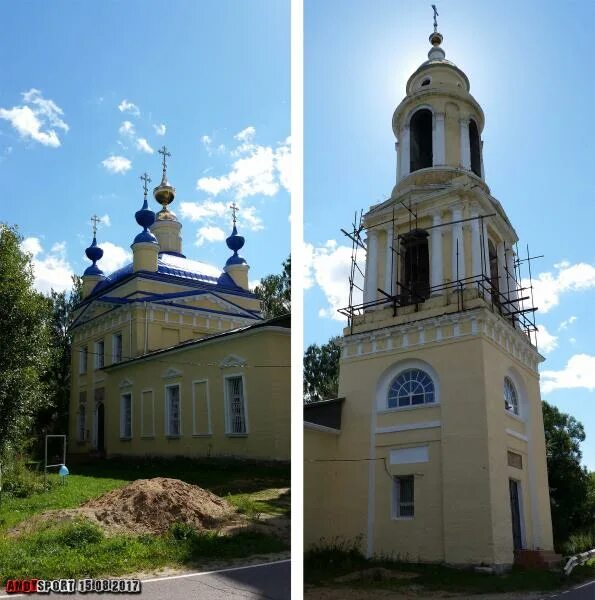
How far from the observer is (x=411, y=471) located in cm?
419

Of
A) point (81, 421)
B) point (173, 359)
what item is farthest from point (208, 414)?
point (81, 421)

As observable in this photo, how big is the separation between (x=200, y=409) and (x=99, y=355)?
4.06 meters

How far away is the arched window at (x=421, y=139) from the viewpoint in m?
6.29

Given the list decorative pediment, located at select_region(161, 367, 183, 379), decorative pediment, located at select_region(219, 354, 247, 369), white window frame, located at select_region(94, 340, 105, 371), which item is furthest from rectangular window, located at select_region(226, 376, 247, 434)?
white window frame, located at select_region(94, 340, 105, 371)

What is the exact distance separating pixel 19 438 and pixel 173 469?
1.46m

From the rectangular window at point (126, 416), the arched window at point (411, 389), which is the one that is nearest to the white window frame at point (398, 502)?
the arched window at point (411, 389)

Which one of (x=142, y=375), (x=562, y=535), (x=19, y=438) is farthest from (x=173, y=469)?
(x=562, y=535)

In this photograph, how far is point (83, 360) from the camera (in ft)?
37.9

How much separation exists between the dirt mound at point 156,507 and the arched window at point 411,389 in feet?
5.62

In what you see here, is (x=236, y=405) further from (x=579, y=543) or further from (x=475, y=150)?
(x=579, y=543)

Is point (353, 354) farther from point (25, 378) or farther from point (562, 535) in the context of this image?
point (25, 378)

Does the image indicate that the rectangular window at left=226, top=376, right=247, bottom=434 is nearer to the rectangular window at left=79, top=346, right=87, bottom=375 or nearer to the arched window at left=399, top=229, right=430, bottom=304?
the arched window at left=399, top=229, right=430, bottom=304

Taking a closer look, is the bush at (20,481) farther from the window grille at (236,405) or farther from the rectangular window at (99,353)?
the rectangular window at (99,353)

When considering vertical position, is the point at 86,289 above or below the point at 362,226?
above
